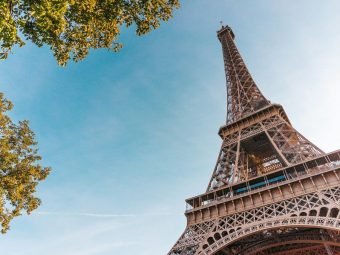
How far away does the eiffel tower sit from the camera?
1579 centimetres

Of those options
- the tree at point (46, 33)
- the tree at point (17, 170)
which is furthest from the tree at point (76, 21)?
the tree at point (17, 170)

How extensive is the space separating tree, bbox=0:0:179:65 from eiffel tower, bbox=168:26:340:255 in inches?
557

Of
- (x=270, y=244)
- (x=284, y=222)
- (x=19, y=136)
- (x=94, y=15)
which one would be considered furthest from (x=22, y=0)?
(x=270, y=244)

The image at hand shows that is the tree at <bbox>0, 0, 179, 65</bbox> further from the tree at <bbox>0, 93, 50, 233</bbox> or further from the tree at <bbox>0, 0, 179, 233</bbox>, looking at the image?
the tree at <bbox>0, 93, 50, 233</bbox>

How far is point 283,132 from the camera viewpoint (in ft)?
78.5

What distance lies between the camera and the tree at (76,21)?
5.80m

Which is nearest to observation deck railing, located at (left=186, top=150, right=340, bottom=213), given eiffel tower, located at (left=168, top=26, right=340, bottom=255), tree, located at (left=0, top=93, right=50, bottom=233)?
eiffel tower, located at (left=168, top=26, right=340, bottom=255)

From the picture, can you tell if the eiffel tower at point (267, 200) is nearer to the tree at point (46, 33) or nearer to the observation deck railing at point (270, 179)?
the observation deck railing at point (270, 179)

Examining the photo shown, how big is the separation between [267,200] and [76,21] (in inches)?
666

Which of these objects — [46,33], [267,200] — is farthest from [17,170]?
[267,200]

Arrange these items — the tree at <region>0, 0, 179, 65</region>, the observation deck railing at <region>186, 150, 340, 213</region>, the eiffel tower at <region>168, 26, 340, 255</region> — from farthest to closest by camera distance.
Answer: the observation deck railing at <region>186, 150, 340, 213</region>, the eiffel tower at <region>168, 26, 340, 255</region>, the tree at <region>0, 0, 179, 65</region>

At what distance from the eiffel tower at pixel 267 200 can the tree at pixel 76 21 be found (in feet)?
46.4

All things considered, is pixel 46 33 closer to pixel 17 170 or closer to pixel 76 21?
pixel 76 21

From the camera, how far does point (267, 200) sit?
17969mm
